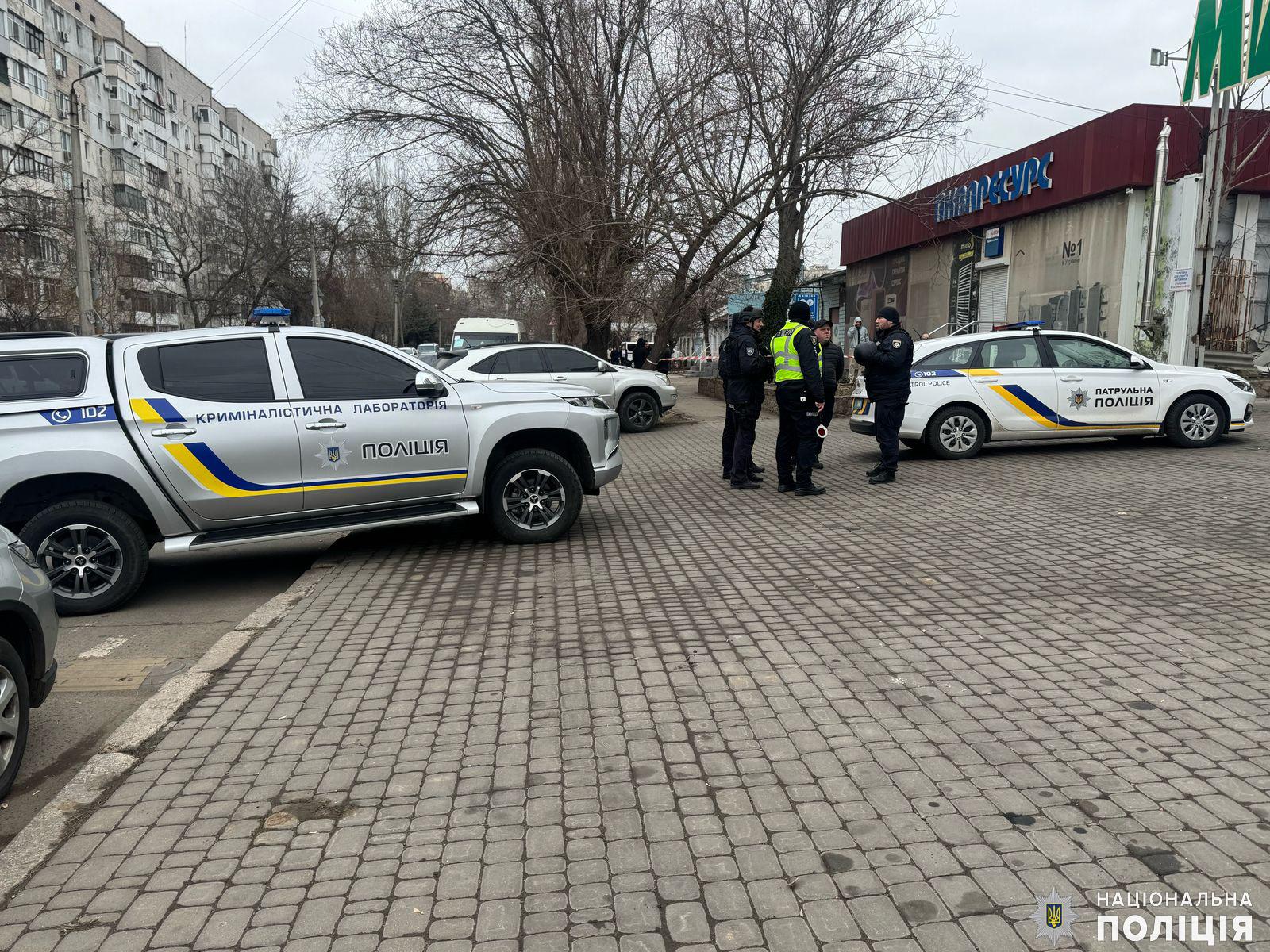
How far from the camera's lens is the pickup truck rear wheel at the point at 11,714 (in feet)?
12.0

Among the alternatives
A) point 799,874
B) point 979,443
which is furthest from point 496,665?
point 979,443

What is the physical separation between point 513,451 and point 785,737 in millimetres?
4526

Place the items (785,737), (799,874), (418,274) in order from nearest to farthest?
1. (799,874)
2. (785,737)
3. (418,274)

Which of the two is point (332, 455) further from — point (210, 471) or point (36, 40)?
point (36, 40)

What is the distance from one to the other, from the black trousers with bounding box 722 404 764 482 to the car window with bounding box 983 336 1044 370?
10.4 ft

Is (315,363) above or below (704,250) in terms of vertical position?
below

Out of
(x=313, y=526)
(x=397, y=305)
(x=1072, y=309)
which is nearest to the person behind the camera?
(x=313, y=526)

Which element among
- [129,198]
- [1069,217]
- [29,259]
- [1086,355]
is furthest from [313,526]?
[129,198]

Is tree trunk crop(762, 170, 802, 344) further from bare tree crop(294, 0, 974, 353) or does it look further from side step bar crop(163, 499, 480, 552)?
side step bar crop(163, 499, 480, 552)

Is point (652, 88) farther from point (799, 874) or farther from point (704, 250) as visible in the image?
point (799, 874)

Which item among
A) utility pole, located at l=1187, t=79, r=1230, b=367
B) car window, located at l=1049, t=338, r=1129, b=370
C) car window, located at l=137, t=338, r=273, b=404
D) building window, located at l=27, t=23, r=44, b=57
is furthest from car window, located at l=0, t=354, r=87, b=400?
building window, located at l=27, t=23, r=44, b=57

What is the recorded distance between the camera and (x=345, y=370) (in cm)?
737

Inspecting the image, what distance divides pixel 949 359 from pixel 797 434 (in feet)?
9.58

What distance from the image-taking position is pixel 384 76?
20.9 metres
